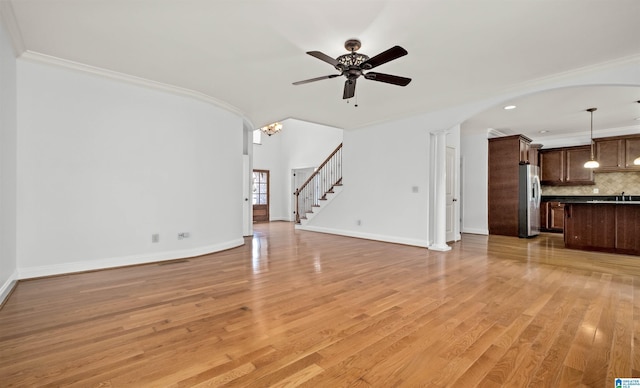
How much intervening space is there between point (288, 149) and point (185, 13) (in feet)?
28.3

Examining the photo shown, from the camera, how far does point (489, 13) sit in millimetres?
2705

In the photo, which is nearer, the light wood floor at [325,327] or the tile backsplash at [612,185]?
the light wood floor at [325,327]

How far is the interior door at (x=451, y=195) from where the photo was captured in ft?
20.7

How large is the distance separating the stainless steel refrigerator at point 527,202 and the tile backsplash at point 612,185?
2111 millimetres

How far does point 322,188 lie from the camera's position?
29.4 ft

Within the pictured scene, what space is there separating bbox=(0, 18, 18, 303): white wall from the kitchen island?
861 centimetres

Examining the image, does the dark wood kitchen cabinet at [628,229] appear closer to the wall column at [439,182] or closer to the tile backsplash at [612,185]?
the wall column at [439,182]

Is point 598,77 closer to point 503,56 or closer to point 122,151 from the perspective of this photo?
point 503,56

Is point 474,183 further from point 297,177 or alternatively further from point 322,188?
point 297,177

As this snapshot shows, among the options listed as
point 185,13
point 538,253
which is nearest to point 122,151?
point 185,13

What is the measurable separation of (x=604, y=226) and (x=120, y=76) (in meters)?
8.51

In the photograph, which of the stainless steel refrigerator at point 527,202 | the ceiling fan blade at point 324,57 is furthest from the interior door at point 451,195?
the ceiling fan blade at point 324,57

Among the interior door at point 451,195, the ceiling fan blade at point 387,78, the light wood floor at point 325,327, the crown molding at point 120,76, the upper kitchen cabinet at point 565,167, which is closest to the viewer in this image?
the light wood floor at point 325,327

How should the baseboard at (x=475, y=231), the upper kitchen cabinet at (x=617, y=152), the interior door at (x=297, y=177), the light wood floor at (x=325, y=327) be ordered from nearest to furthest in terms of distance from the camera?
1. the light wood floor at (x=325, y=327)
2. the upper kitchen cabinet at (x=617, y=152)
3. the baseboard at (x=475, y=231)
4. the interior door at (x=297, y=177)
